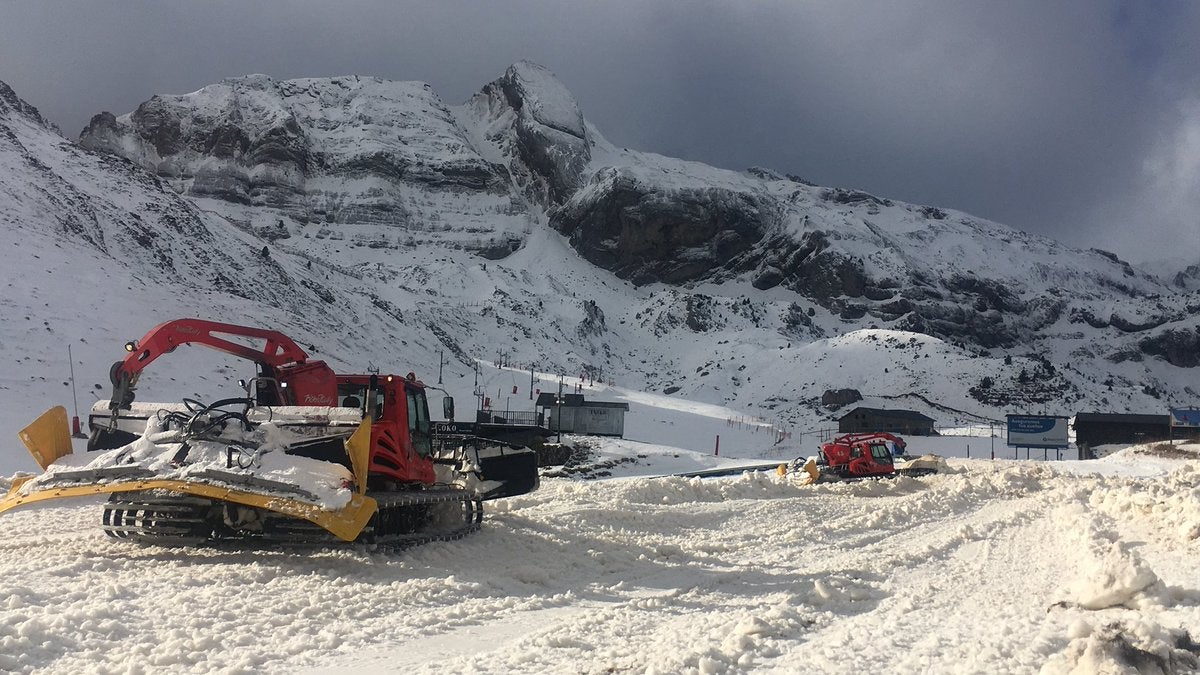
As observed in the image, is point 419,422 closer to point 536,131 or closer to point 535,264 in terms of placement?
point 535,264

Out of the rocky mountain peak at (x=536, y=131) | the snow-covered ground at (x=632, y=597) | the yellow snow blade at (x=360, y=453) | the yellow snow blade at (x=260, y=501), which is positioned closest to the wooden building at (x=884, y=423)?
the snow-covered ground at (x=632, y=597)

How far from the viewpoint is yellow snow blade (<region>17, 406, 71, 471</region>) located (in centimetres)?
783

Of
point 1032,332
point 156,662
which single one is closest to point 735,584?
point 156,662

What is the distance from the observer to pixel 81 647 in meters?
4.51

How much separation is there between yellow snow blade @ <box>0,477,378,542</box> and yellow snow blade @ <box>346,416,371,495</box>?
0.60ft

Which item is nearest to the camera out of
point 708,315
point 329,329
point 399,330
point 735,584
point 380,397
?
point 735,584

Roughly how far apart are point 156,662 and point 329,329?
39.8 metres

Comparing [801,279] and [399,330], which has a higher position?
[801,279]

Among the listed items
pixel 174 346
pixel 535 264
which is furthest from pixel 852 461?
pixel 535 264

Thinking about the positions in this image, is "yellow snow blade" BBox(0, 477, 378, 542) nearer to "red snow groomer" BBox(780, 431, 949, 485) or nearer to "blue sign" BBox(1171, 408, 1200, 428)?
"red snow groomer" BBox(780, 431, 949, 485)

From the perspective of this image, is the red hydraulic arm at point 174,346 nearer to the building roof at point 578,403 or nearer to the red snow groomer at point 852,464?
the red snow groomer at point 852,464

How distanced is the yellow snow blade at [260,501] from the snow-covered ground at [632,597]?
0.45m

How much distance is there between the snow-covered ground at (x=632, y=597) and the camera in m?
4.52

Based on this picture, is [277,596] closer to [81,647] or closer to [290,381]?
[81,647]
